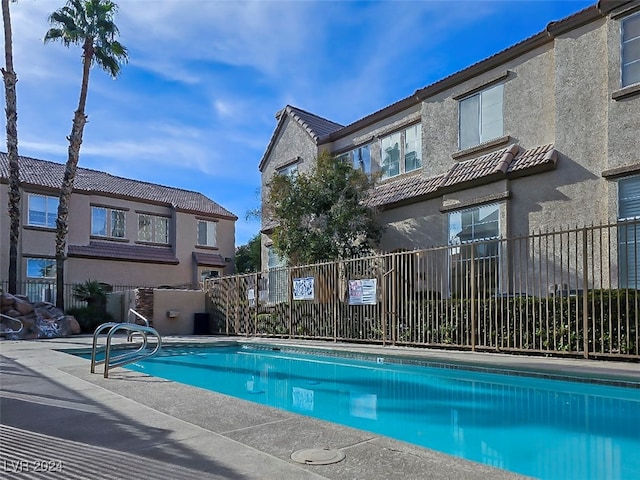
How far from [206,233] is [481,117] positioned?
20.6 meters

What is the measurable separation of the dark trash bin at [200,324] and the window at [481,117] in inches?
454

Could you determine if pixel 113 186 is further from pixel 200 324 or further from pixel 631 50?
pixel 631 50

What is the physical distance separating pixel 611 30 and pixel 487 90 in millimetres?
3671

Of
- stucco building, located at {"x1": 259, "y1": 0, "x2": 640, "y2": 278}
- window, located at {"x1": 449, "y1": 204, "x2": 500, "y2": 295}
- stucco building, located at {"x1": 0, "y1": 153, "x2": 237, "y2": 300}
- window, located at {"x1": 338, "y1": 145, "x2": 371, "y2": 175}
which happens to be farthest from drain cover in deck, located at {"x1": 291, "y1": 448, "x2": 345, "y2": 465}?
stucco building, located at {"x1": 0, "y1": 153, "x2": 237, "y2": 300}

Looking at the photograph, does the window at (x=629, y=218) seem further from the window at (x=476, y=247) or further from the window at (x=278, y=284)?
the window at (x=278, y=284)

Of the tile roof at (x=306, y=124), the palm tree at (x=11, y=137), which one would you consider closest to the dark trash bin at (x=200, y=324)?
the palm tree at (x=11, y=137)

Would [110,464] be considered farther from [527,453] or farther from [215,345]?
[215,345]

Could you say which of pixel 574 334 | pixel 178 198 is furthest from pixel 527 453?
pixel 178 198

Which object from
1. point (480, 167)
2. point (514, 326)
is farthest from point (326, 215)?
point (514, 326)

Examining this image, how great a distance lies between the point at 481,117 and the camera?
48.5ft

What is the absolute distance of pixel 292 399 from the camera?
25.7ft

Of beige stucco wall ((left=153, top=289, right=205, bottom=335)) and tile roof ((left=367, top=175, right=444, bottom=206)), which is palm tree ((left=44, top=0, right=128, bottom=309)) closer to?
beige stucco wall ((left=153, top=289, right=205, bottom=335))

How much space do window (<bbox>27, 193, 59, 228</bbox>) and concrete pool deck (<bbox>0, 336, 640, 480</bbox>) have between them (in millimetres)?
20402

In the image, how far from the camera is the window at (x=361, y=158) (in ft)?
62.9
